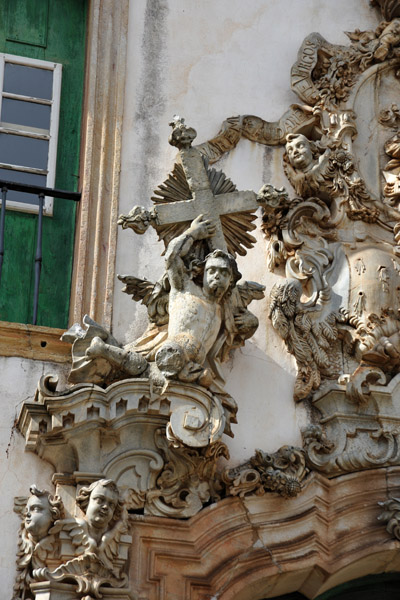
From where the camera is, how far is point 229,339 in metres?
7.19

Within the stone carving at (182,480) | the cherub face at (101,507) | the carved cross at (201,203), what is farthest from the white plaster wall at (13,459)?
the carved cross at (201,203)

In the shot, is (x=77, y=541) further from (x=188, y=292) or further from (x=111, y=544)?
(x=188, y=292)

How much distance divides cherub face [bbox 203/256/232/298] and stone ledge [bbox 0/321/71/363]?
67 centimetres

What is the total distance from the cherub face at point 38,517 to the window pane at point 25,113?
211 cm

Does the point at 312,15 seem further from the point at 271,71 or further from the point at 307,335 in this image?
the point at 307,335

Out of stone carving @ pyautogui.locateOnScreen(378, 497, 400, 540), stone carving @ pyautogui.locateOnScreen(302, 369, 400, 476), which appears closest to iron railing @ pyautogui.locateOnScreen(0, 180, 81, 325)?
stone carving @ pyautogui.locateOnScreen(302, 369, 400, 476)

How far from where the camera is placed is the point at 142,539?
673 centimetres

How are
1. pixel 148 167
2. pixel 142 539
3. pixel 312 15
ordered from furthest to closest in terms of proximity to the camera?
1. pixel 312 15
2. pixel 148 167
3. pixel 142 539

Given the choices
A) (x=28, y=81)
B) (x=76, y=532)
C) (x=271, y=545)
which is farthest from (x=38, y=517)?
(x=28, y=81)

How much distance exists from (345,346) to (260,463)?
2.61ft

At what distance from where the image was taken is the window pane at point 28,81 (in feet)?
26.3

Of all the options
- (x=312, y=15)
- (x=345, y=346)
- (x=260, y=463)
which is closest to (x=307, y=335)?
(x=345, y=346)

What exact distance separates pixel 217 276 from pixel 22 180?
126 centimetres

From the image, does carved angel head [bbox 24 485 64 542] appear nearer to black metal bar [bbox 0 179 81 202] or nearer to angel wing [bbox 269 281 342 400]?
angel wing [bbox 269 281 342 400]
